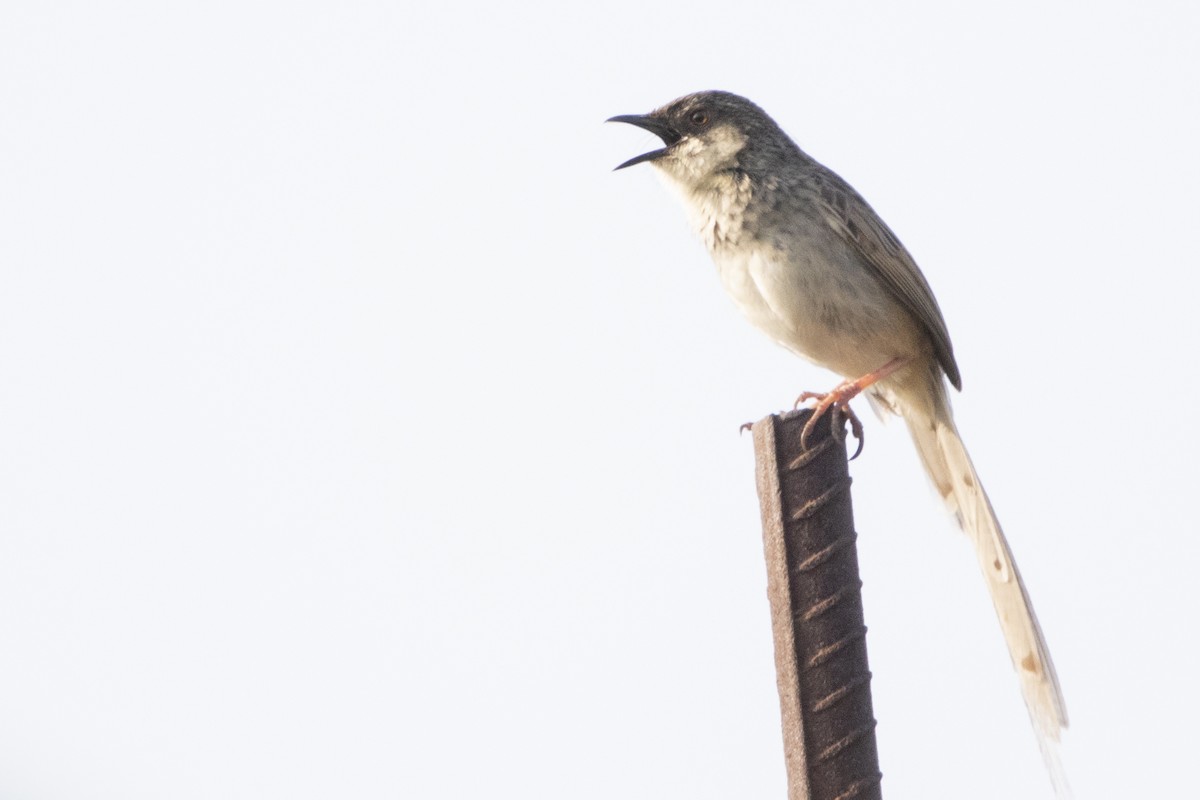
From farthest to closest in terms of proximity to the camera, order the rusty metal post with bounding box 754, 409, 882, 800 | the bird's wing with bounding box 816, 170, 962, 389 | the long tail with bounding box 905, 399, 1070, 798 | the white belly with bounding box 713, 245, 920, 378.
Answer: the bird's wing with bounding box 816, 170, 962, 389, the white belly with bounding box 713, 245, 920, 378, the long tail with bounding box 905, 399, 1070, 798, the rusty metal post with bounding box 754, 409, 882, 800

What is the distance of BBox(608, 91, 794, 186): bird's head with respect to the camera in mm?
7078

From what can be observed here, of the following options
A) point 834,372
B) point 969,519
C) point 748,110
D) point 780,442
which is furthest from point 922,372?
point 780,442

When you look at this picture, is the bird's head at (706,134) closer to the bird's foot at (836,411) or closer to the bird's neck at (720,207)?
the bird's neck at (720,207)

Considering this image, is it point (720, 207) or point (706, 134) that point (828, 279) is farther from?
point (706, 134)

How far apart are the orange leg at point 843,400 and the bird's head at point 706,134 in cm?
116

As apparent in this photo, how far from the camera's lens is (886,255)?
6961 mm

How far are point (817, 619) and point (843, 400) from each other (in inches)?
66.6

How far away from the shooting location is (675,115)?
7652 mm

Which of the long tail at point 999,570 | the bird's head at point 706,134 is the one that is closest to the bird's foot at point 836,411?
the long tail at point 999,570

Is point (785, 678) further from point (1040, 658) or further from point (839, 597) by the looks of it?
point (1040, 658)

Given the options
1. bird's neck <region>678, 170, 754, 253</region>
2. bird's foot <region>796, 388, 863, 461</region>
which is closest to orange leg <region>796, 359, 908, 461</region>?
bird's foot <region>796, 388, 863, 461</region>

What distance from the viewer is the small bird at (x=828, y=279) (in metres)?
6.53

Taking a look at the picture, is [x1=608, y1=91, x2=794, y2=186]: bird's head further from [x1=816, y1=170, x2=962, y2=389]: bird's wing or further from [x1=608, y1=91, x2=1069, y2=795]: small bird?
[x1=816, y1=170, x2=962, y2=389]: bird's wing

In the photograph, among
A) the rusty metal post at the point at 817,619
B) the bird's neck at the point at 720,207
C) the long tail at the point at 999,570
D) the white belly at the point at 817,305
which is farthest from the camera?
the bird's neck at the point at 720,207
